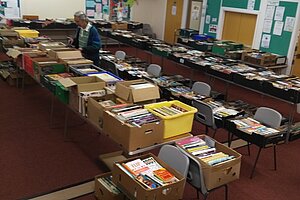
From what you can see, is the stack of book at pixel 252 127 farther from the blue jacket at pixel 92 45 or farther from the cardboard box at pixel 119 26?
the cardboard box at pixel 119 26

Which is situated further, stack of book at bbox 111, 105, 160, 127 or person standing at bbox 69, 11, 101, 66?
person standing at bbox 69, 11, 101, 66

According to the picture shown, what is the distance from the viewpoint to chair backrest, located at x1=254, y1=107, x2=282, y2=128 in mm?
3938

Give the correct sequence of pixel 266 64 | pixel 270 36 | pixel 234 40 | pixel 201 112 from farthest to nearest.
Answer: pixel 234 40
pixel 270 36
pixel 266 64
pixel 201 112

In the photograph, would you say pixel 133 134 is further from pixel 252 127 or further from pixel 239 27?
pixel 239 27

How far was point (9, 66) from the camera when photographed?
6887mm

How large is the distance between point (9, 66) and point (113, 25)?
3.80 m

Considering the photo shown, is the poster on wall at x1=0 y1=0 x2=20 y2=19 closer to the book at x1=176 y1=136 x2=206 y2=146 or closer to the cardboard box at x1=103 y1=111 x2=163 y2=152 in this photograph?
the cardboard box at x1=103 y1=111 x2=163 y2=152

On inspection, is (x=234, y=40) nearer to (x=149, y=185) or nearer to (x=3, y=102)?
(x=3, y=102)

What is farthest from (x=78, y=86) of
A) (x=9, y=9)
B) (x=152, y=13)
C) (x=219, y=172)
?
(x=152, y=13)

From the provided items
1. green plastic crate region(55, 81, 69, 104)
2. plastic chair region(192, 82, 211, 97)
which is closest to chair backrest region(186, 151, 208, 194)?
green plastic crate region(55, 81, 69, 104)

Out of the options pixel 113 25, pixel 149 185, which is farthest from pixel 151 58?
pixel 149 185

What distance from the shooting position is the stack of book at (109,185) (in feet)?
9.33

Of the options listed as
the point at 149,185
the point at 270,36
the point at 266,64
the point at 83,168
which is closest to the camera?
the point at 149,185

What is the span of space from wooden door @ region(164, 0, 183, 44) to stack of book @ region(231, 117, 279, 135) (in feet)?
21.7
